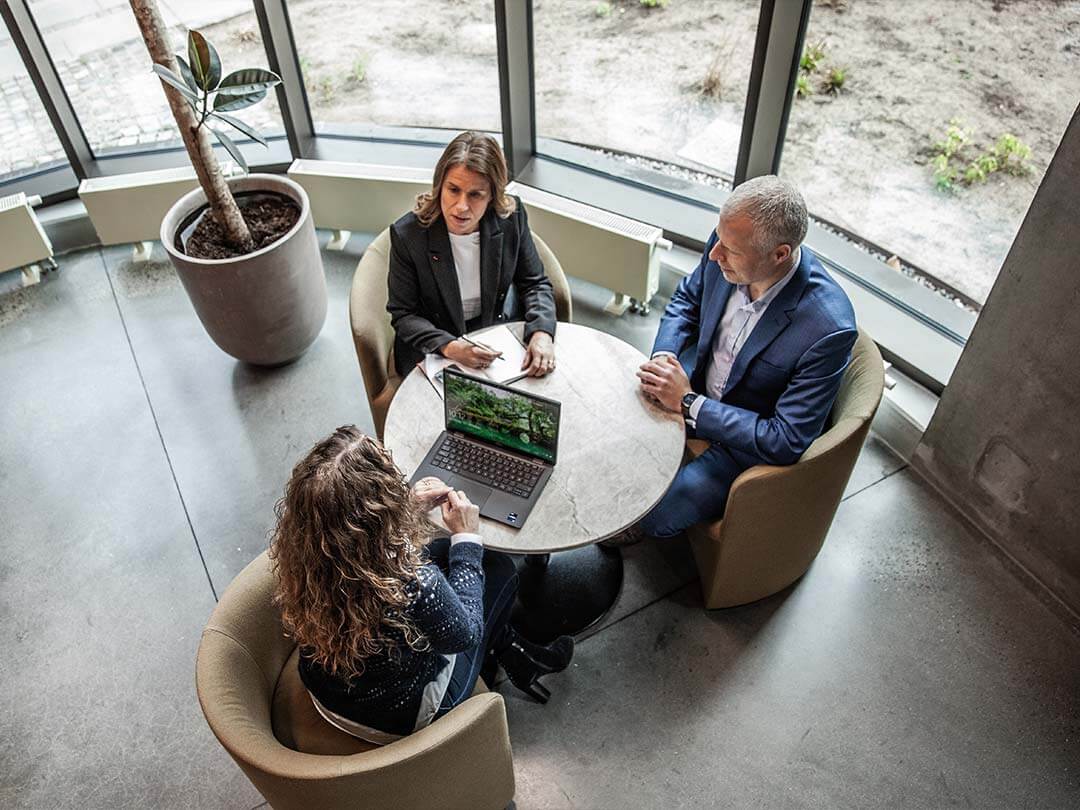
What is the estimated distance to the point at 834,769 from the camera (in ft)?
8.57

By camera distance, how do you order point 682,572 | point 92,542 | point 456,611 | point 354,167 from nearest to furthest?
point 456,611, point 682,572, point 92,542, point 354,167

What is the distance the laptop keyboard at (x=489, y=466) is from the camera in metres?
2.45

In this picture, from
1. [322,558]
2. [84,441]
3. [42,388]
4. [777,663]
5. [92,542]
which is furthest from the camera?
[42,388]

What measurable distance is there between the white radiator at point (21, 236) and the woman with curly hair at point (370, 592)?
127 inches

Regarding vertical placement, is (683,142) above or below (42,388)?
above

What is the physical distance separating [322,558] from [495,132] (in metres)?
3.35

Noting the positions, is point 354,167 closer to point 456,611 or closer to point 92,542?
point 92,542

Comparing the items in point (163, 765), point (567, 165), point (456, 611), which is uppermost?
point (456, 611)

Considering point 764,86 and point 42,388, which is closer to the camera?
point 764,86

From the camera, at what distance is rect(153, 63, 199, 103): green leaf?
9.86ft

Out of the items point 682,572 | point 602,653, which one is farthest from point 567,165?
point 602,653

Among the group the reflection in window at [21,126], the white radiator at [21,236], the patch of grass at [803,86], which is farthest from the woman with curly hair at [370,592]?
the reflection in window at [21,126]

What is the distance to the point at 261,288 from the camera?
12.0 feet

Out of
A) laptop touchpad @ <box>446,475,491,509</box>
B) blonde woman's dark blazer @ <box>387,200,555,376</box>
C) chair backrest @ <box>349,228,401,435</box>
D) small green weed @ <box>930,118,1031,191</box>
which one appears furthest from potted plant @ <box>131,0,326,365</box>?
small green weed @ <box>930,118,1031,191</box>
